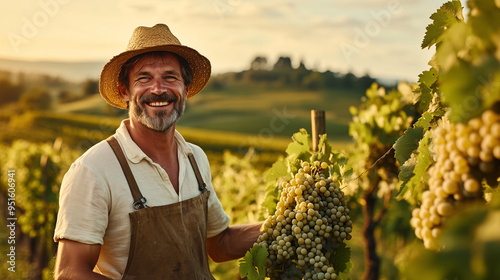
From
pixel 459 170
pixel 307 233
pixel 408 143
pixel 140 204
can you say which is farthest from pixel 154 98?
pixel 459 170

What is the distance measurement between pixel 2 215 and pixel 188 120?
27402 millimetres

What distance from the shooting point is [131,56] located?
305 cm

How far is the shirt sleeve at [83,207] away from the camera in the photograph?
7.85 ft

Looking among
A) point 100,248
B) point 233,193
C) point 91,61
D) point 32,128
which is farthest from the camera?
point 91,61

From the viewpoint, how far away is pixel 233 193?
21.9 ft

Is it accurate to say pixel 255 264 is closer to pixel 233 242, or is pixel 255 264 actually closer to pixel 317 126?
pixel 233 242

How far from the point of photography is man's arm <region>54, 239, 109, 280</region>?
2.34m

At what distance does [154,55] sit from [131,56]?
6.2 inches

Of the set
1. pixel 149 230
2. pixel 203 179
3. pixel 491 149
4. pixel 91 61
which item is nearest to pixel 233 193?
pixel 203 179

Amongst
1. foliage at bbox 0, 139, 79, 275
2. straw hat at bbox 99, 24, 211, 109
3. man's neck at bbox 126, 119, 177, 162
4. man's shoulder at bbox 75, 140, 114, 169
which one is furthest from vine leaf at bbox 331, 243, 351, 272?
foliage at bbox 0, 139, 79, 275

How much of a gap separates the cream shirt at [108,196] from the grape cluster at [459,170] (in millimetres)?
1698

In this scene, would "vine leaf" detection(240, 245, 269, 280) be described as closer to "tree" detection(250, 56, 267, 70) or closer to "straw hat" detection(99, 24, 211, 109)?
"straw hat" detection(99, 24, 211, 109)

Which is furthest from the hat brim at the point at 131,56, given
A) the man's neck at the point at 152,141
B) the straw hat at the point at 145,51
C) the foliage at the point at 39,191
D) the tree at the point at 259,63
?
the tree at the point at 259,63

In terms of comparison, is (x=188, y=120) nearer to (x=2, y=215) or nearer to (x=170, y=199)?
(x=2, y=215)
